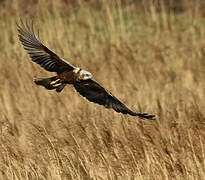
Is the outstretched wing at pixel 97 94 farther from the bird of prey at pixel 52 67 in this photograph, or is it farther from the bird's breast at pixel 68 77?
the bird's breast at pixel 68 77

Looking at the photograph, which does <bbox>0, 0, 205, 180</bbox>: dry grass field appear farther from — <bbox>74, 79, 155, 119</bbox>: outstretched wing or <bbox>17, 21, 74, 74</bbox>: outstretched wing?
<bbox>17, 21, 74, 74</bbox>: outstretched wing

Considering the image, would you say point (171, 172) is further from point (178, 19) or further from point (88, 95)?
point (178, 19)

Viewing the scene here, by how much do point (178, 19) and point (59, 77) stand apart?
6199 mm

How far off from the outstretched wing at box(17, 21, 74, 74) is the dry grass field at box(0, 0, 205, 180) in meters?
0.40

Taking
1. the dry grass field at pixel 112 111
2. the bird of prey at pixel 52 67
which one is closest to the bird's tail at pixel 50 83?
the bird of prey at pixel 52 67

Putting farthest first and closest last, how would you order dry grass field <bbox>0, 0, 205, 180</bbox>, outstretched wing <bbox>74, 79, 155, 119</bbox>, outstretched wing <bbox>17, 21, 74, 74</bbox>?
outstretched wing <bbox>74, 79, 155, 119</bbox> < outstretched wing <bbox>17, 21, 74, 74</bbox> < dry grass field <bbox>0, 0, 205, 180</bbox>

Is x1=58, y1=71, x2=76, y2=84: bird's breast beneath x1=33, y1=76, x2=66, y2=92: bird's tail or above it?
above

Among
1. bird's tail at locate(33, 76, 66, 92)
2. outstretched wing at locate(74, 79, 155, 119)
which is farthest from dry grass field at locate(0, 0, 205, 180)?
bird's tail at locate(33, 76, 66, 92)

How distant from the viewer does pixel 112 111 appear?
4527 mm

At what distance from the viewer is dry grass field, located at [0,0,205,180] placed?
3.56 meters

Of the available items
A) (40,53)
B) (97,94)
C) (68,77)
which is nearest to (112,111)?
(97,94)

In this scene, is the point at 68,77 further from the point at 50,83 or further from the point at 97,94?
the point at 97,94

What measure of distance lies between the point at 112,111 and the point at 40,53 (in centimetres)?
77

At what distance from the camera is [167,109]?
4598 millimetres
